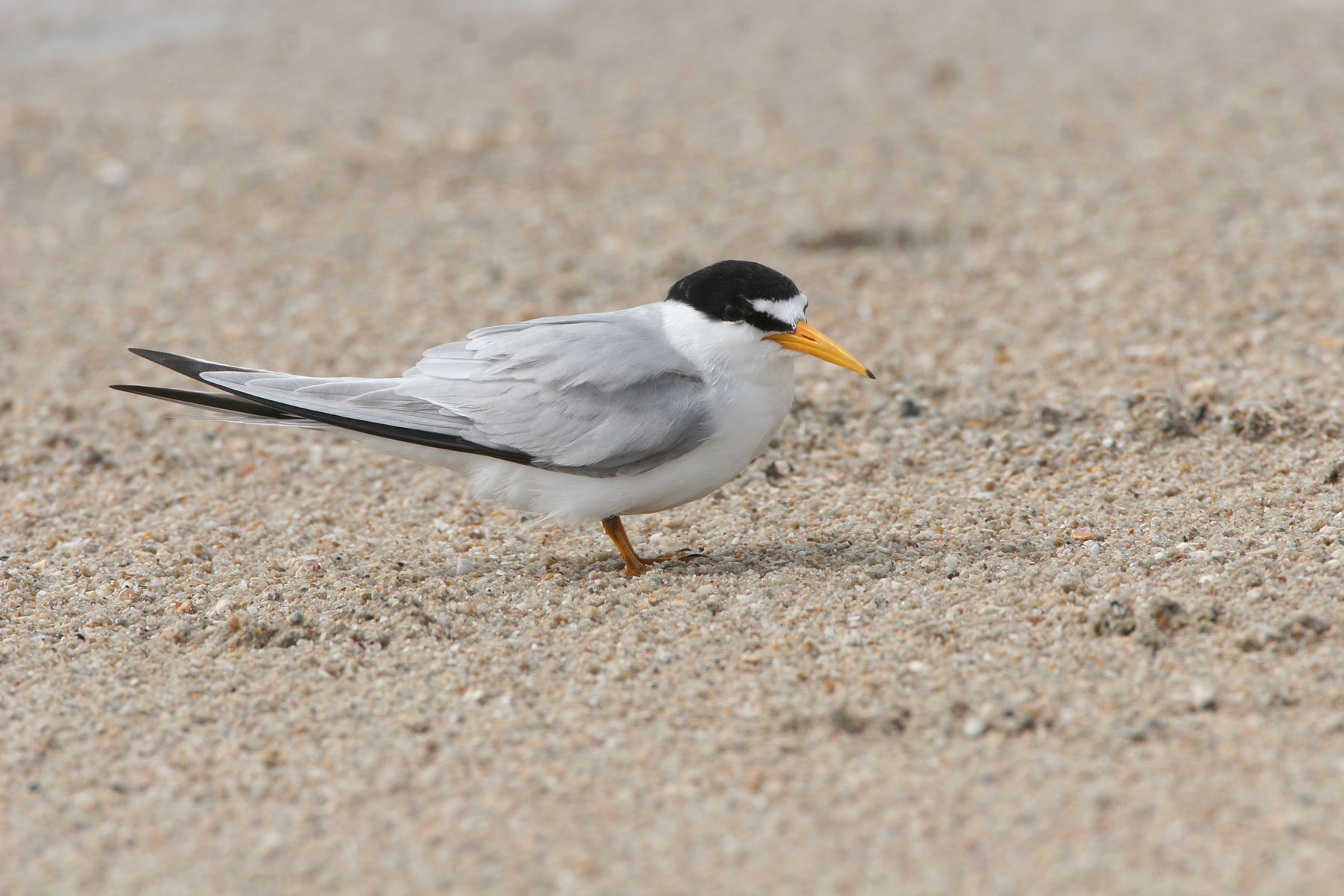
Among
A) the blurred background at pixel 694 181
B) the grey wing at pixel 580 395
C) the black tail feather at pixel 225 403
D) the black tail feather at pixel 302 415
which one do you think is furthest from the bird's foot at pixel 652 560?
the blurred background at pixel 694 181

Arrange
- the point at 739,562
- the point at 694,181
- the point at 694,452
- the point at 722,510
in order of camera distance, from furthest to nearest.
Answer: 1. the point at 694,181
2. the point at 722,510
3. the point at 739,562
4. the point at 694,452

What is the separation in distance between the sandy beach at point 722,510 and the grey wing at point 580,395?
1.30ft

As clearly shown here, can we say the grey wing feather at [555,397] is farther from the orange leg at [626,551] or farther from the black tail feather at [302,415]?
the orange leg at [626,551]

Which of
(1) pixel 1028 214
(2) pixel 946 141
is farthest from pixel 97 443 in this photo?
(2) pixel 946 141

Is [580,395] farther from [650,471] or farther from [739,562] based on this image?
[739,562]

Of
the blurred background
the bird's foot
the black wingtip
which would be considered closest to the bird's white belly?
the bird's foot

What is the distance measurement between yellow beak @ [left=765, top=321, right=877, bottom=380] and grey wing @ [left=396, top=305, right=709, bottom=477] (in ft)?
0.89

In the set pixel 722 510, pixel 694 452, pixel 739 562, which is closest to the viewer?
pixel 694 452

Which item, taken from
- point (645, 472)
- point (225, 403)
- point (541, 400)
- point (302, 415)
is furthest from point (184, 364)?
point (645, 472)

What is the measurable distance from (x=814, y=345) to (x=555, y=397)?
2.44 ft

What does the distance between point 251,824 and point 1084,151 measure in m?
6.22

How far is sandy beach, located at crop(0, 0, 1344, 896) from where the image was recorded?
105 inches

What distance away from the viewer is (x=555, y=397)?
3852 millimetres

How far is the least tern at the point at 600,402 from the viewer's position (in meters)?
3.77
